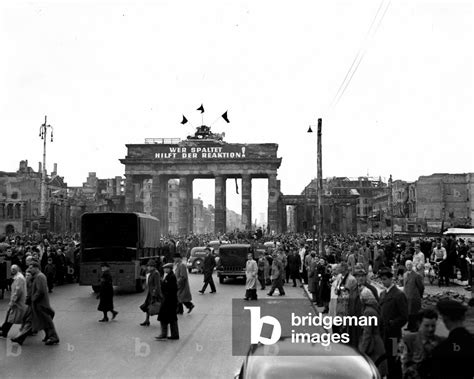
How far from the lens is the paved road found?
Answer: 30.2 feet

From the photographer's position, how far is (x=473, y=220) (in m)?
73.8

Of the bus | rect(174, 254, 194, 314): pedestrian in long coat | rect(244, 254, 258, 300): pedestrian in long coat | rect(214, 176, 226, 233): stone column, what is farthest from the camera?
rect(214, 176, 226, 233): stone column

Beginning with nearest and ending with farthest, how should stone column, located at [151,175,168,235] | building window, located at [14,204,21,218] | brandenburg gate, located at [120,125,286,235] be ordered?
brandenburg gate, located at [120,125,286,235] < stone column, located at [151,175,168,235] < building window, located at [14,204,21,218]

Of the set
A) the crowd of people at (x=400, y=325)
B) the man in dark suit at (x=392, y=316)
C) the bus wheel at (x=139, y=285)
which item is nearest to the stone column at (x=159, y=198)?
the bus wheel at (x=139, y=285)

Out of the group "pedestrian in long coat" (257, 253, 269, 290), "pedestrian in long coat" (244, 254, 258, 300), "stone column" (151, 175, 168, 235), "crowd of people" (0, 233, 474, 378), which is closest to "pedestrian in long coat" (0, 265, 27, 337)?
"crowd of people" (0, 233, 474, 378)

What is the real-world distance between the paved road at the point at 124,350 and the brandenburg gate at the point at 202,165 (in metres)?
68.3

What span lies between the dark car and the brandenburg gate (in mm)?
77744

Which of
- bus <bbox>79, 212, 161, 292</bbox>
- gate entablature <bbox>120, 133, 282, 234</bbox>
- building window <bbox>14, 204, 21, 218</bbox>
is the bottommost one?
bus <bbox>79, 212, 161, 292</bbox>

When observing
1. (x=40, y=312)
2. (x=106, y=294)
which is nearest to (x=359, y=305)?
(x=40, y=312)

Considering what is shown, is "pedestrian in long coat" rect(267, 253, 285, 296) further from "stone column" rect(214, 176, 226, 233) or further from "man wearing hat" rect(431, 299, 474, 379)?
"stone column" rect(214, 176, 226, 233)

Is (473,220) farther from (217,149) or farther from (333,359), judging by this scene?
(333,359)

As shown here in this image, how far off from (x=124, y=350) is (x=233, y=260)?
611 inches

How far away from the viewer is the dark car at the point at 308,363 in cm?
509

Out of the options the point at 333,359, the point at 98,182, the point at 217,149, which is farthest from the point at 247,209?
the point at 333,359
